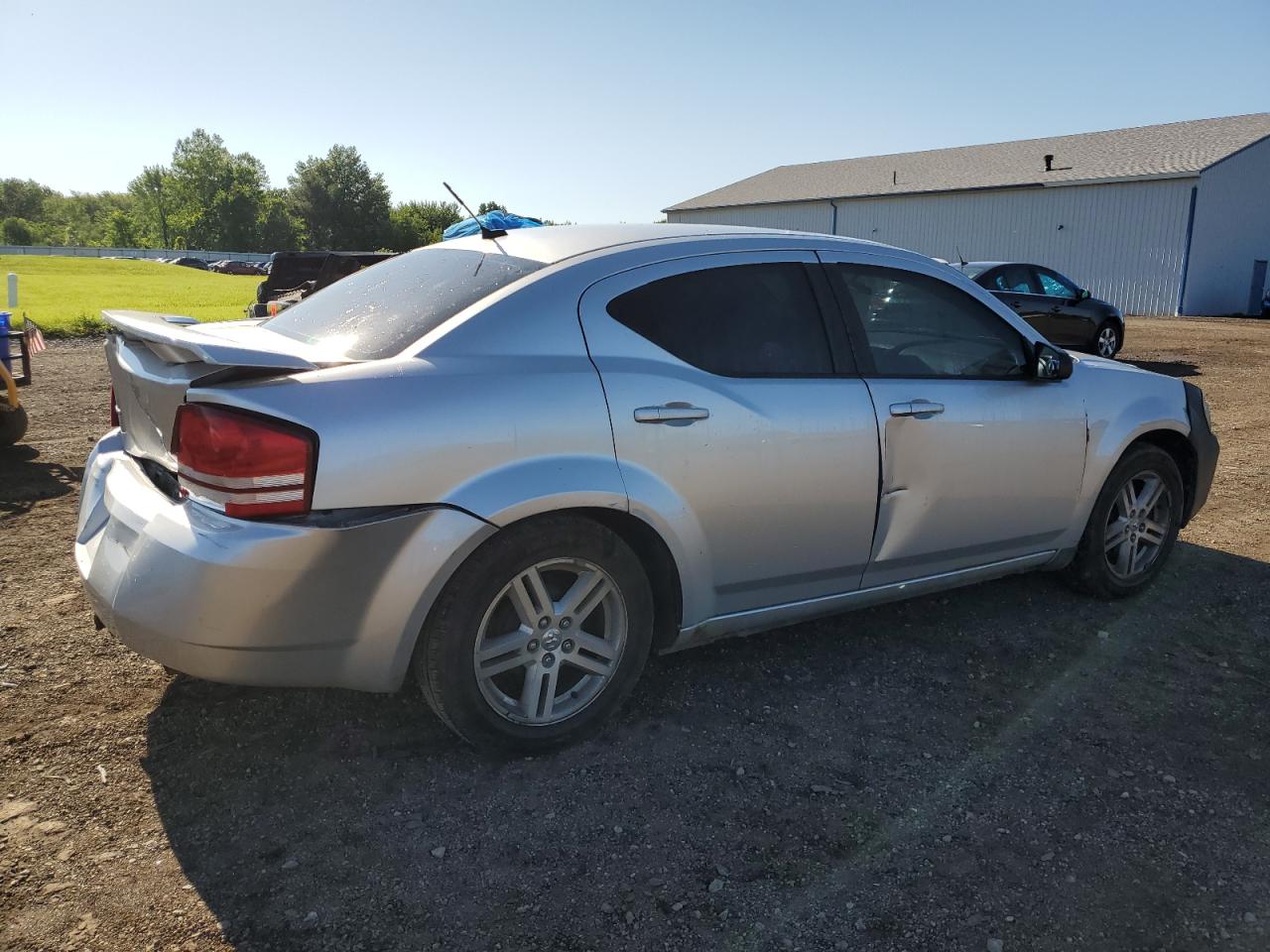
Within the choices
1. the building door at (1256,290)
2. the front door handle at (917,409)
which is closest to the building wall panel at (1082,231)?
the building door at (1256,290)

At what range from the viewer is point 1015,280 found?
1422 centimetres

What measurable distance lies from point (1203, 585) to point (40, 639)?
5.30 m

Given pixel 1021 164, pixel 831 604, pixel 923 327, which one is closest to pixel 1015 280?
pixel 923 327

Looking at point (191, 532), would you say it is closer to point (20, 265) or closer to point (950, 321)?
point (950, 321)

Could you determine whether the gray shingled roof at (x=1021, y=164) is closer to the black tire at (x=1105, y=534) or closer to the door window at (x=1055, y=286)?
the door window at (x=1055, y=286)

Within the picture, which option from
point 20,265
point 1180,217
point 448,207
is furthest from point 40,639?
point 448,207

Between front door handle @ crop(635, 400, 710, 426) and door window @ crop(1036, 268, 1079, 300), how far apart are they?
1330 cm

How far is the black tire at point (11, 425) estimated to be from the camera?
22.1ft

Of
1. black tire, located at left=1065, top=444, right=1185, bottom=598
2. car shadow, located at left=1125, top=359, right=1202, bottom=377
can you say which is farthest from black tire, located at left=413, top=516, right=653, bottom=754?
car shadow, located at left=1125, top=359, right=1202, bottom=377

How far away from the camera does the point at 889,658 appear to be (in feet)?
12.6

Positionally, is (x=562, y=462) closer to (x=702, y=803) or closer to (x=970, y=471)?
(x=702, y=803)

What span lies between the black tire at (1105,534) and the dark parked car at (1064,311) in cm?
1046

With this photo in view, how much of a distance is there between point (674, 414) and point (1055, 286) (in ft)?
44.6

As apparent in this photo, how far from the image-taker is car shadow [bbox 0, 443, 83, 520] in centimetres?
577
